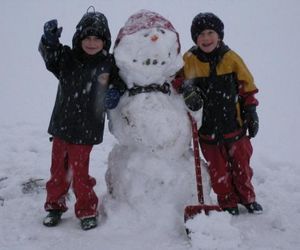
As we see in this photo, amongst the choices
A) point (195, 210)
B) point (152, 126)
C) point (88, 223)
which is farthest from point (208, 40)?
point (88, 223)

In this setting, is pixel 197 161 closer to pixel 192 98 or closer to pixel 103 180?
Result: pixel 192 98

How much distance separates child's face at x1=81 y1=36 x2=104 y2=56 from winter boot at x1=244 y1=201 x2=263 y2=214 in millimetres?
1879

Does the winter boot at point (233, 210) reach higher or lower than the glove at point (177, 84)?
lower

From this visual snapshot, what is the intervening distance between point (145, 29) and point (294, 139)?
16.1 feet

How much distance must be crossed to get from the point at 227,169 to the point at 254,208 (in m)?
0.41

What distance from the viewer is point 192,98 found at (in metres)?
3.54

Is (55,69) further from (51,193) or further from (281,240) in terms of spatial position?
(281,240)

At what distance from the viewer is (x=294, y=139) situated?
766 cm

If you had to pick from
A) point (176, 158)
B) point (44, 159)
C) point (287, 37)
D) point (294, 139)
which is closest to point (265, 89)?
point (294, 139)

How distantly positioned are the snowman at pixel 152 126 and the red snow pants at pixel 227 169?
0.38 meters

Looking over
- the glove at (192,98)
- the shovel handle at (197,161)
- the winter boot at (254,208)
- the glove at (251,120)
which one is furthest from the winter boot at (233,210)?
the glove at (192,98)

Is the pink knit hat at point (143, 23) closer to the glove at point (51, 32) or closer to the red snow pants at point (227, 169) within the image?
the glove at point (51, 32)

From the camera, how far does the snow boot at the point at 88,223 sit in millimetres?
3510

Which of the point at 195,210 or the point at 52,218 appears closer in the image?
the point at 195,210
